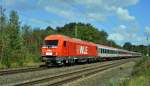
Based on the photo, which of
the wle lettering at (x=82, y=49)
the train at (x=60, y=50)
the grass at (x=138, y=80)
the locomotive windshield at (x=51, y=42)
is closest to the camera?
the grass at (x=138, y=80)

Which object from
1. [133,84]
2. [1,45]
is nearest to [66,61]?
[1,45]

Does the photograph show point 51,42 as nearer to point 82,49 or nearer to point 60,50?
point 60,50

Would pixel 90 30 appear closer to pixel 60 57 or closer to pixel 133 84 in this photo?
pixel 60 57

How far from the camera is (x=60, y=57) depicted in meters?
38.2

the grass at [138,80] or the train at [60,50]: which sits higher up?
the train at [60,50]

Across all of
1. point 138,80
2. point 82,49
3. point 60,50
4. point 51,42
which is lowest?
point 138,80

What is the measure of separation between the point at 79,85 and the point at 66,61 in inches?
790

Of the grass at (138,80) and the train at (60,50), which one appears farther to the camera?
the train at (60,50)

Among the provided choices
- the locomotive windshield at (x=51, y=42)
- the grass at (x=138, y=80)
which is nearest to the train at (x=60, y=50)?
the locomotive windshield at (x=51, y=42)

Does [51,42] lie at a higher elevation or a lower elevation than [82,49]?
higher

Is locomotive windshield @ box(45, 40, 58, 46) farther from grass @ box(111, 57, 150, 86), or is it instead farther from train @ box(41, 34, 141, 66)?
grass @ box(111, 57, 150, 86)

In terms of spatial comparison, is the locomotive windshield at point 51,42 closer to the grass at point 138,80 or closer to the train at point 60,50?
the train at point 60,50

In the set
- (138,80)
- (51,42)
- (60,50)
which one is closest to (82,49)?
(51,42)

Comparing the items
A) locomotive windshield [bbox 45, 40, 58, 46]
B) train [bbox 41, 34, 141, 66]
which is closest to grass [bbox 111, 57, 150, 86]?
train [bbox 41, 34, 141, 66]
